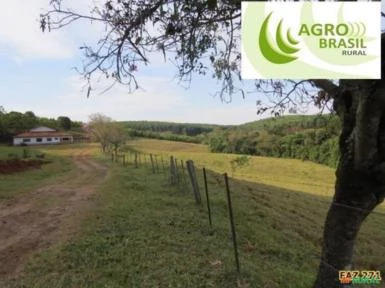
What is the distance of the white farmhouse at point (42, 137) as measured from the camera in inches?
3506

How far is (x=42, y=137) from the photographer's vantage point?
318 feet

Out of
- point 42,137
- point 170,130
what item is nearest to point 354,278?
point 42,137

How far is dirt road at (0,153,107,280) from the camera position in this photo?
911 centimetres

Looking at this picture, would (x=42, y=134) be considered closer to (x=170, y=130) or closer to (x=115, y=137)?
(x=115, y=137)

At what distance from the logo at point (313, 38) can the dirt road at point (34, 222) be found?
5.67 meters

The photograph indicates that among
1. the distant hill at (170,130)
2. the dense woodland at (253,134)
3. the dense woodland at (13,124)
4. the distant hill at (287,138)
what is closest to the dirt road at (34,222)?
the distant hill at (287,138)

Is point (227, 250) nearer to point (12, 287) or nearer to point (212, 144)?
point (12, 287)

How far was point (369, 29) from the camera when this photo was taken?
542 cm

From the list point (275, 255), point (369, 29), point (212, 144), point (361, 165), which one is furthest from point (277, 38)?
point (212, 144)

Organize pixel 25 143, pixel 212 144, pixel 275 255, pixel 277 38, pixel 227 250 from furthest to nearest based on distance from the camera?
pixel 25 143
pixel 212 144
pixel 275 255
pixel 227 250
pixel 277 38

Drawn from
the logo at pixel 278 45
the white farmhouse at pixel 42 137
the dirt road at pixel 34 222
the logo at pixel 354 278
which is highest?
the logo at pixel 278 45

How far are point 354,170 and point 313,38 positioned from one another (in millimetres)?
1738

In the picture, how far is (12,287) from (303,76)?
5.46 metres

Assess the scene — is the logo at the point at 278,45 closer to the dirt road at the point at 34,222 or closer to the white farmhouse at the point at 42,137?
the dirt road at the point at 34,222
